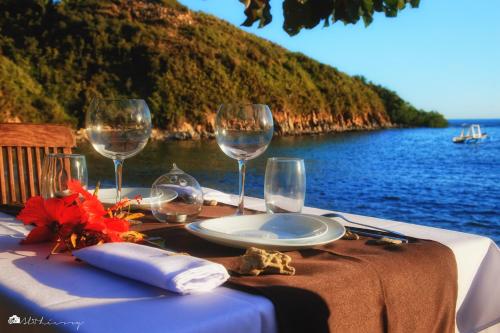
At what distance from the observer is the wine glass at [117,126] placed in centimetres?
112

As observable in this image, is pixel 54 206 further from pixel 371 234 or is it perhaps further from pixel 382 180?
pixel 382 180

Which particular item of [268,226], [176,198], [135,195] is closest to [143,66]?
[135,195]

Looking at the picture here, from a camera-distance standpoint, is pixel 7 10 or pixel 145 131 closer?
pixel 145 131

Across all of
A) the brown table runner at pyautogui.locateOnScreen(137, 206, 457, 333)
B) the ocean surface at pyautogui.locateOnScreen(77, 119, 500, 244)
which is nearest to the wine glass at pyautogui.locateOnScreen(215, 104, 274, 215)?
the brown table runner at pyautogui.locateOnScreen(137, 206, 457, 333)

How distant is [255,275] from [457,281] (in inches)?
17.9

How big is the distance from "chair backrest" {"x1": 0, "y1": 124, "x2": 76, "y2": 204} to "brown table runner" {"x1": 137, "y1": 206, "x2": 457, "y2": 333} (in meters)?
1.20

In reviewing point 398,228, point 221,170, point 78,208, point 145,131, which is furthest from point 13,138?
point 221,170

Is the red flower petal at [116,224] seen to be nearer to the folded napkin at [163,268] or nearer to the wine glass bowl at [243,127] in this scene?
the folded napkin at [163,268]

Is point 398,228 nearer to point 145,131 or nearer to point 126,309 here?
point 145,131

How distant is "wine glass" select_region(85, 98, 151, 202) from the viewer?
1.12 m

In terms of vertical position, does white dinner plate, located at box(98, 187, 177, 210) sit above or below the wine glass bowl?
below

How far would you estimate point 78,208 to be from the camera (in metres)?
0.89

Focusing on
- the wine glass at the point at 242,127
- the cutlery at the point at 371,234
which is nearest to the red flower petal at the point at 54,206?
the wine glass at the point at 242,127
